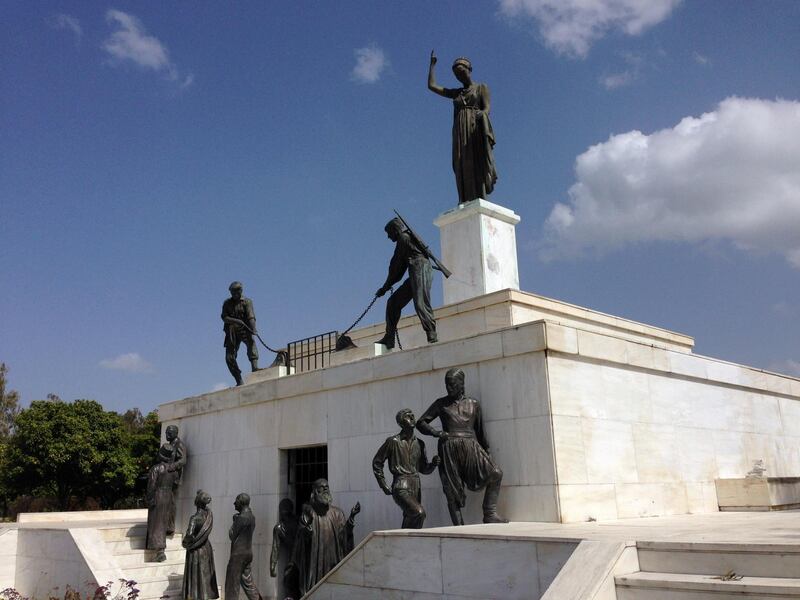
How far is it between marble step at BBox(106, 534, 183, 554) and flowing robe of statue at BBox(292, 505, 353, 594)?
5.31 m

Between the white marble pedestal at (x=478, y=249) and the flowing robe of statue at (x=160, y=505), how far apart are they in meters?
7.18

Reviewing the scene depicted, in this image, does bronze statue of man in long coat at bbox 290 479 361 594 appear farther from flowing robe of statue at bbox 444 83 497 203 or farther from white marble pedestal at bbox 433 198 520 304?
flowing robe of statue at bbox 444 83 497 203

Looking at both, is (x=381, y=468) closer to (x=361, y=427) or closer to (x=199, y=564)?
(x=361, y=427)

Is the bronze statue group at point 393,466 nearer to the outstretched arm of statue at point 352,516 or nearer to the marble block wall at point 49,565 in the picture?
the outstretched arm of statue at point 352,516

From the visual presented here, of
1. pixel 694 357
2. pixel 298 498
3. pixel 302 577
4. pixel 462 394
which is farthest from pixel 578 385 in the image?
pixel 298 498

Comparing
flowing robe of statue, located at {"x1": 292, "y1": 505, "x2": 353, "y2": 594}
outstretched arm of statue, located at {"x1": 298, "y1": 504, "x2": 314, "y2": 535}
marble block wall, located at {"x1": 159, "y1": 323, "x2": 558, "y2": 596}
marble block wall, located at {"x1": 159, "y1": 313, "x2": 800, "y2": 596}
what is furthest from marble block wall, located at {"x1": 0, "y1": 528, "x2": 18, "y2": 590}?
outstretched arm of statue, located at {"x1": 298, "y1": 504, "x2": 314, "y2": 535}

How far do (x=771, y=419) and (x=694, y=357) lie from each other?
3.03 metres

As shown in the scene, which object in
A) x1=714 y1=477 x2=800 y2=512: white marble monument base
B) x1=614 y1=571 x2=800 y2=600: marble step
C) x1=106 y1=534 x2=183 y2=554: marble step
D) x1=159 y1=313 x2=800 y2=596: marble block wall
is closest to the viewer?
x1=614 y1=571 x2=800 y2=600: marble step

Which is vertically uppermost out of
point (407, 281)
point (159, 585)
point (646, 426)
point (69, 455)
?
point (407, 281)

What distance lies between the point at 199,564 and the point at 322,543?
10.8 feet

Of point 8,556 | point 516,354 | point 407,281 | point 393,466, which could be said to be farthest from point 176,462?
point 516,354

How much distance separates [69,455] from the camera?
30.4 metres

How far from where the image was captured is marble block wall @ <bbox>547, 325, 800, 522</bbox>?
30.7 feet

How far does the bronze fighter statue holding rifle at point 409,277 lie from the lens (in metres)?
11.8
